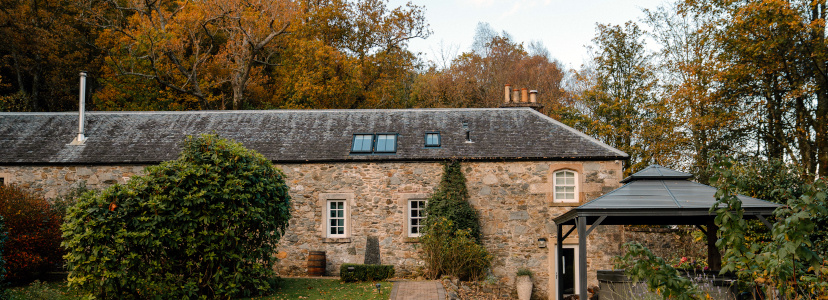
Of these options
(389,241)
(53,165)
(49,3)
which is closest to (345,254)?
(389,241)

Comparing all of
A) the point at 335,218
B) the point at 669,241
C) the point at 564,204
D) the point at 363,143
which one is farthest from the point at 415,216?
the point at 669,241

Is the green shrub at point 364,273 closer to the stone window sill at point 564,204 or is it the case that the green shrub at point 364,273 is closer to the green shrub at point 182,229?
the green shrub at point 182,229

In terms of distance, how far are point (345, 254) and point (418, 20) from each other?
17.1m

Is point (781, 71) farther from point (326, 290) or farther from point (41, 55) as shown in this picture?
point (41, 55)

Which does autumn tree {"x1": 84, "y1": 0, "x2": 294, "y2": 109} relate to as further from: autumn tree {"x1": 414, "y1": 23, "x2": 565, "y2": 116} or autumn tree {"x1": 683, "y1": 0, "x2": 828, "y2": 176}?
autumn tree {"x1": 683, "y1": 0, "x2": 828, "y2": 176}

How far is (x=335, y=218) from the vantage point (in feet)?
55.4

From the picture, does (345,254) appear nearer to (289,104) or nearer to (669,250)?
(669,250)

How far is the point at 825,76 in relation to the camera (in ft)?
61.1

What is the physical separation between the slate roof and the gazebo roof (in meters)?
5.55

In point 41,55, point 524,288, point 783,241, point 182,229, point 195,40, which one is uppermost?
point 195,40

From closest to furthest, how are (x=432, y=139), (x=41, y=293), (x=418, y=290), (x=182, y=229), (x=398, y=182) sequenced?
(x=41, y=293), (x=182, y=229), (x=418, y=290), (x=398, y=182), (x=432, y=139)

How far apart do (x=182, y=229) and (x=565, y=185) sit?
A: 10509 mm

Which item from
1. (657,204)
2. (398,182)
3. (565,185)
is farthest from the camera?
(398,182)

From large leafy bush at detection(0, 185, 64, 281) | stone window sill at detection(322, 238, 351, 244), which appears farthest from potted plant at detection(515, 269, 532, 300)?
large leafy bush at detection(0, 185, 64, 281)
